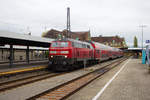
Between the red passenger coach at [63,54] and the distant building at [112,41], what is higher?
the distant building at [112,41]

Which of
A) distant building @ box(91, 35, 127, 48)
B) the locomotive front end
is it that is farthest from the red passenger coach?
distant building @ box(91, 35, 127, 48)

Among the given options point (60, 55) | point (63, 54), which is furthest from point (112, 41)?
point (60, 55)

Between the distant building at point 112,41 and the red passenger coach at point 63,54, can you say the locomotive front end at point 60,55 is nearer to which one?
the red passenger coach at point 63,54

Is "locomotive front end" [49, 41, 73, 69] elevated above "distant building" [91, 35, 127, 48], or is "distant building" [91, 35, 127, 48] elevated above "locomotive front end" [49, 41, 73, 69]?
"distant building" [91, 35, 127, 48]

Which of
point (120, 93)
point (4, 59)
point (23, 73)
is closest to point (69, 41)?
point (23, 73)

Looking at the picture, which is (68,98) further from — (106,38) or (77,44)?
(106,38)

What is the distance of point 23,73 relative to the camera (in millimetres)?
13109

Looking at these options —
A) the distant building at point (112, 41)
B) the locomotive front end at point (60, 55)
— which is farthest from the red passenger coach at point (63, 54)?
the distant building at point (112, 41)

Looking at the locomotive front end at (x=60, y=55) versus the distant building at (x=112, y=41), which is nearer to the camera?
the locomotive front end at (x=60, y=55)

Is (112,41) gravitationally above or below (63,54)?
above

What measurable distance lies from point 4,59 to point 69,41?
12.2 m

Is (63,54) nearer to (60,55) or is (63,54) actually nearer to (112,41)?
(60,55)

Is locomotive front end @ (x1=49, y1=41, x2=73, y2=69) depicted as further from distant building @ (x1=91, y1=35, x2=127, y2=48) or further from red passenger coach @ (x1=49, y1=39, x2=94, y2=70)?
distant building @ (x1=91, y1=35, x2=127, y2=48)

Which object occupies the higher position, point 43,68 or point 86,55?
point 86,55
